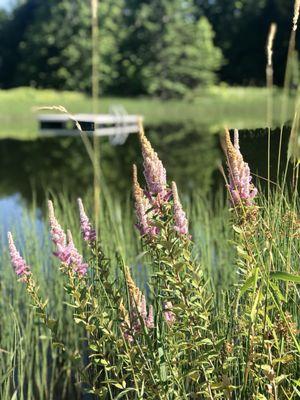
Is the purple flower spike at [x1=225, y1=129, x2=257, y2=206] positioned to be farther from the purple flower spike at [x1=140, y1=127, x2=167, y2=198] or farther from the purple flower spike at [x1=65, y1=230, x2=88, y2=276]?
the purple flower spike at [x1=65, y1=230, x2=88, y2=276]

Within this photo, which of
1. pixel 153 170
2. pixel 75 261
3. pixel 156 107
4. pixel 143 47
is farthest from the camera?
pixel 143 47

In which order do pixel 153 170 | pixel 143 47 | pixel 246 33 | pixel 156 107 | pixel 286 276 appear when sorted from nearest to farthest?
pixel 286 276, pixel 153 170, pixel 156 107, pixel 143 47, pixel 246 33

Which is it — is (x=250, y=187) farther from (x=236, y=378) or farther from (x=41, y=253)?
(x=41, y=253)

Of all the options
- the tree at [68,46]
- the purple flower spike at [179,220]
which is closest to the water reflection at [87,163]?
the purple flower spike at [179,220]

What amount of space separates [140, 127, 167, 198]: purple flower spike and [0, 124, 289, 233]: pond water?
5.10m

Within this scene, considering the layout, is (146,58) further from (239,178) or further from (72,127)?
(239,178)

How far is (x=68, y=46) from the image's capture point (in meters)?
35.9

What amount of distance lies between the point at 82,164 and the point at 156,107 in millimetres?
16373

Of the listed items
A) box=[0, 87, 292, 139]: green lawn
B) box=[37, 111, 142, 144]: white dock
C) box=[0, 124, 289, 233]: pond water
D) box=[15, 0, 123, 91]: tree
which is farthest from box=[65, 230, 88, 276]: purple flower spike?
box=[15, 0, 123, 91]: tree

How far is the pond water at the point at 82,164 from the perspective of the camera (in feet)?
33.9

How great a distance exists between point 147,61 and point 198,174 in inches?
1021

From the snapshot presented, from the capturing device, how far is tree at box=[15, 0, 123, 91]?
3541cm

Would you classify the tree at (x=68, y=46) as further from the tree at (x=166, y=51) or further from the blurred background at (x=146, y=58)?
the tree at (x=166, y=51)

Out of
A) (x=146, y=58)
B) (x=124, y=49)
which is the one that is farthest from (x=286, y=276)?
(x=124, y=49)
